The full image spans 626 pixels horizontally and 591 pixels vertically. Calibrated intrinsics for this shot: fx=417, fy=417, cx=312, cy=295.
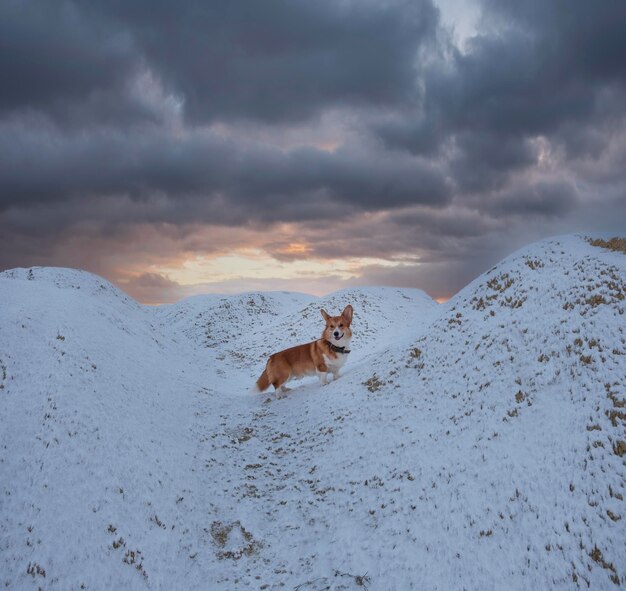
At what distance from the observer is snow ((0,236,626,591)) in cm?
805

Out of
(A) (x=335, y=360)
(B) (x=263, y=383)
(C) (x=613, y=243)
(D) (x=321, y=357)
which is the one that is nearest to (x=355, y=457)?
(A) (x=335, y=360)

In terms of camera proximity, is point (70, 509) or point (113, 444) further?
point (113, 444)

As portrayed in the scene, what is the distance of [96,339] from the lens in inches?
680

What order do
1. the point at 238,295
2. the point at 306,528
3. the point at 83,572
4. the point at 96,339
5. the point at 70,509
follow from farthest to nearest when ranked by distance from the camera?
the point at 238,295, the point at 96,339, the point at 306,528, the point at 70,509, the point at 83,572

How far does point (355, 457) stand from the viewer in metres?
12.3

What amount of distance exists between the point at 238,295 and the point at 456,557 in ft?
→ 156

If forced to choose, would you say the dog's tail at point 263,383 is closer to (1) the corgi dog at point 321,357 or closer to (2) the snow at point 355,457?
(1) the corgi dog at point 321,357

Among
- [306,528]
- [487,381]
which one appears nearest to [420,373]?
[487,381]

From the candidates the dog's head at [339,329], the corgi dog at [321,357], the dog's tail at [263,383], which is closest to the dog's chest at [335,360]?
the corgi dog at [321,357]

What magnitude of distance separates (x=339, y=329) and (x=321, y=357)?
175 cm

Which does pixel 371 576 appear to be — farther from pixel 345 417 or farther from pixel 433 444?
pixel 345 417

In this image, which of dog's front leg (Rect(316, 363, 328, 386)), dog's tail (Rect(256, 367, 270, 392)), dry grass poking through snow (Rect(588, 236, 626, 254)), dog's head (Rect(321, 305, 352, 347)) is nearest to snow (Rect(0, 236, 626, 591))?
dog's front leg (Rect(316, 363, 328, 386))

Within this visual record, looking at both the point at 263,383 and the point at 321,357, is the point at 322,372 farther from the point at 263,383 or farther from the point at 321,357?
the point at 263,383

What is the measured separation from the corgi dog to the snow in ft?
2.86
